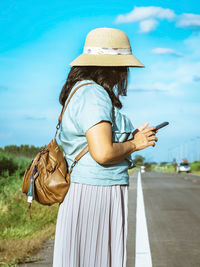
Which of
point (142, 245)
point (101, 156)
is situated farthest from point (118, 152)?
point (142, 245)

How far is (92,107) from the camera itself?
2486 mm

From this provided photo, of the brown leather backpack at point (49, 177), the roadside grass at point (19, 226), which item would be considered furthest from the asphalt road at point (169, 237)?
the brown leather backpack at point (49, 177)

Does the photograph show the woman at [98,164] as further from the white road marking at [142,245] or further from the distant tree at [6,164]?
the distant tree at [6,164]

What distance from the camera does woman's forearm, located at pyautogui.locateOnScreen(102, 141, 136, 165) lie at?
8.08 feet

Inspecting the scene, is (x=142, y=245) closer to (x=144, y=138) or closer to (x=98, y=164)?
(x=144, y=138)

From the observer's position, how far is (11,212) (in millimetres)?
8664

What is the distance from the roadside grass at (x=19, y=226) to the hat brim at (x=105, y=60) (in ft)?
10.2

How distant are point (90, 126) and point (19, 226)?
5.63 meters

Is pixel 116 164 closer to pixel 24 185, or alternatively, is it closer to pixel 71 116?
pixel 71 116

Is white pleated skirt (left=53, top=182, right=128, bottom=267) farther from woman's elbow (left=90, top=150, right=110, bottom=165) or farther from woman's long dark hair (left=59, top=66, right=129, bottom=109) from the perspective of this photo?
woman's long dark hair (left=59, top=66, right=129, bottom=109)

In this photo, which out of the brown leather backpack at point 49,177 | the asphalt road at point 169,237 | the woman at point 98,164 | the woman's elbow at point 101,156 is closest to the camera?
the woman's elbow at point 101,156

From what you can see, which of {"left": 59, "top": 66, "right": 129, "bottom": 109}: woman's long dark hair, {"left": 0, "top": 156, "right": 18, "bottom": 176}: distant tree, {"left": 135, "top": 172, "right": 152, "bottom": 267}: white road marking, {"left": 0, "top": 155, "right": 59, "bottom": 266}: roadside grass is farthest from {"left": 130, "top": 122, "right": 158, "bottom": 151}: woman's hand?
{"left": 0, "top": 156, "right": 18, "bottom": 176}: distant tree

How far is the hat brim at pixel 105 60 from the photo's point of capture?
262 cm

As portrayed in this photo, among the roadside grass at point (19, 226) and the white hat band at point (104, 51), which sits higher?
the white hat band at point (104, 51)
